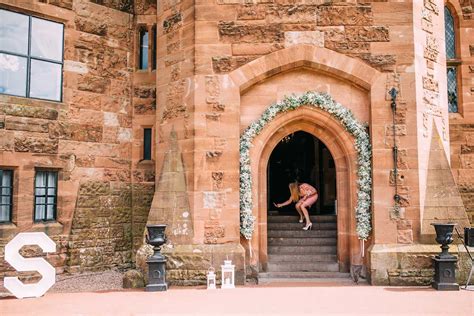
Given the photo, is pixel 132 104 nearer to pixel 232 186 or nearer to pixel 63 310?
pixel 232 186

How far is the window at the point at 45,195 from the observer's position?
10.5 m

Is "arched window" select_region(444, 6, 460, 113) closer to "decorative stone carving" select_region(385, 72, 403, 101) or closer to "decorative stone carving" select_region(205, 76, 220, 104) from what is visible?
"decorative stone carving" select_region(385, 72, 403, 101)

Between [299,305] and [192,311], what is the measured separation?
1591 millimetres

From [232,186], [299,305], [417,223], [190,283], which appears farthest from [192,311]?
[417,223]

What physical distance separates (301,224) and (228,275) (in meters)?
3.02

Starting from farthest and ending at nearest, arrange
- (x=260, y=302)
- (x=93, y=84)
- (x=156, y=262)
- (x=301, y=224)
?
(x=301, y=224) → (x=93, y=84) → (x=156, y=262) → (x=260, y=302)

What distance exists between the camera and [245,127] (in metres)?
10.1

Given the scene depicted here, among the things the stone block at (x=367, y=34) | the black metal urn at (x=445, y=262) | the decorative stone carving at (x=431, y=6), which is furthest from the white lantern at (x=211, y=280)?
the decorative stone carving at (x=431, y=6)

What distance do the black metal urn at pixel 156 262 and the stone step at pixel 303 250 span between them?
2613 millimetres

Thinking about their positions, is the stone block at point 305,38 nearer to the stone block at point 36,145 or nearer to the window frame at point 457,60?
the window frame at point 457,60

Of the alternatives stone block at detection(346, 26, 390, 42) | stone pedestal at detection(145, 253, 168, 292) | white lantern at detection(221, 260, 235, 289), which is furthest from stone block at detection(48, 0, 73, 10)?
white lantern at detection(221, 260, 235, 289)

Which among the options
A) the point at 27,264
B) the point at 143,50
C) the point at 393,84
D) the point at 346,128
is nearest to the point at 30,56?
the point at 143,50

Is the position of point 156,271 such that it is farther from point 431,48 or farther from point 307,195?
point 431,48

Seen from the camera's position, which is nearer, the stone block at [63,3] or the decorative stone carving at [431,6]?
the decorative stone carving at [431,6]
